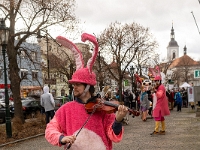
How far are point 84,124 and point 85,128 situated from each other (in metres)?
0.06

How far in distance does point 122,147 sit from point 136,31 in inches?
990

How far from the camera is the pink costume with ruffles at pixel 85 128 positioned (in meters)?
3.09

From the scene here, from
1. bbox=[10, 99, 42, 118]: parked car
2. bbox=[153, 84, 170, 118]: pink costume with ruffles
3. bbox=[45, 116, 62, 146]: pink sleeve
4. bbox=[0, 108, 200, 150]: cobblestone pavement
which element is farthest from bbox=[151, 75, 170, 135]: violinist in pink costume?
bbox=[10, 99, 42, 118]: parked car

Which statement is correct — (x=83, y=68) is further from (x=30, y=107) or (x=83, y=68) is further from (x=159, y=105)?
(x=30, y=107)

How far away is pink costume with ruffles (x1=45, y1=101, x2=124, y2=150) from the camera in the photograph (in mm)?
3092

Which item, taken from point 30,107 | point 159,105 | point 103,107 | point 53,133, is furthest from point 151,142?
point 30,107

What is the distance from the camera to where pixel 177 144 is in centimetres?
881

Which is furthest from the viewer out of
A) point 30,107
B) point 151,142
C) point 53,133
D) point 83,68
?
point 30,107

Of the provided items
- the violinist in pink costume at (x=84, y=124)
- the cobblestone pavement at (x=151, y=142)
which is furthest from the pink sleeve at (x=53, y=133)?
the cobblestone pavement at (x=151, y=142)

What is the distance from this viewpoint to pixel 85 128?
3.12 m

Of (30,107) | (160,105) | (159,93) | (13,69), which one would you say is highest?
(13,69)

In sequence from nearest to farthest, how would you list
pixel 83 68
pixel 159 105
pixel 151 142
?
pixel 83 68
pixel 151 142
pixel 159 105

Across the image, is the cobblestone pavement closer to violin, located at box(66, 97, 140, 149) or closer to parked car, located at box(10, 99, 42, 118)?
violin, located at box(66, 97, 140, 149)

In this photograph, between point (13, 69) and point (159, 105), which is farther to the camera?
point (13, 69)
